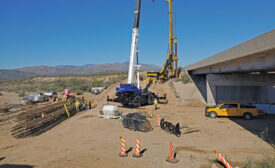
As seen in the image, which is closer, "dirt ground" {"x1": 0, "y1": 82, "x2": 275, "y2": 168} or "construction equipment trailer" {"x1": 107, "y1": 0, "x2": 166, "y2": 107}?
"dirt ground" {"x1": 0, "y1": 82, "x2": 275, "y2": 168}

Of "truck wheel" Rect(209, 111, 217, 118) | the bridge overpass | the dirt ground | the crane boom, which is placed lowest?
the dirt ground

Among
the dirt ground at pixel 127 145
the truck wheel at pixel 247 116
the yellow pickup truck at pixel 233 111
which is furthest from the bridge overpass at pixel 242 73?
the dirt ground at pixel 127 145

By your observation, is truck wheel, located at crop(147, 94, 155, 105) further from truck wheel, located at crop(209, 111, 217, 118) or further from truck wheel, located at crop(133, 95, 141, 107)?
truck wheel, located at crop(209, 111, 217, 118)

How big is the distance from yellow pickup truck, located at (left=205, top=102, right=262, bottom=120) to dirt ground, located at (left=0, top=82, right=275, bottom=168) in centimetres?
157

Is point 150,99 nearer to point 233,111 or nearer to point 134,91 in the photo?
point 134,91

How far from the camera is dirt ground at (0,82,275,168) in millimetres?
8453

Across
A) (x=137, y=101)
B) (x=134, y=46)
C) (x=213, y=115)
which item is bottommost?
(x=213, y=115)

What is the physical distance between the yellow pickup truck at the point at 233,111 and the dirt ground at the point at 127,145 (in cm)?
157

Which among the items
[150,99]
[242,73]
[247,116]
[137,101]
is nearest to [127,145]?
[247,116]

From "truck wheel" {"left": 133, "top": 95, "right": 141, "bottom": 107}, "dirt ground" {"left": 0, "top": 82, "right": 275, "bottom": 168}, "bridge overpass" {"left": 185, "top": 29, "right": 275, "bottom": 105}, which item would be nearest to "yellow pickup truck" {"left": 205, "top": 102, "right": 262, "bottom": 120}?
"dirt ground" {"left": 0, "top": 82, "right": 275, "bottom": 168}

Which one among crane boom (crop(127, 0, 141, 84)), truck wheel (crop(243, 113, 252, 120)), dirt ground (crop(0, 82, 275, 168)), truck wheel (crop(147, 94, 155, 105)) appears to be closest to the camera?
dirt ground (crop(0, 82, 275, 168))

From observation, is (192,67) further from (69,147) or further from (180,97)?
(69,147)

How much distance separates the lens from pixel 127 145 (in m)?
10.8

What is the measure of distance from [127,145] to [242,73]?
58.3 feet
